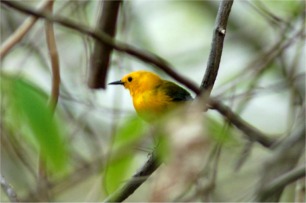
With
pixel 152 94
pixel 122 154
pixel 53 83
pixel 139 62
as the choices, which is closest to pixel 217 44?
pixel 122 154

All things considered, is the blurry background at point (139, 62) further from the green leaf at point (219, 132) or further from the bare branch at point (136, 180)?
the green leaf at point (219, 132)

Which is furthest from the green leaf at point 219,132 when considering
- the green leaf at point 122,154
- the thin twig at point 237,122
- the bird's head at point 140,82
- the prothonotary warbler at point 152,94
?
the bird's head at point 140,82

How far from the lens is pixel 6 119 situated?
7.84 feet

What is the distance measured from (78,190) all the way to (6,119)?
3.14 ft

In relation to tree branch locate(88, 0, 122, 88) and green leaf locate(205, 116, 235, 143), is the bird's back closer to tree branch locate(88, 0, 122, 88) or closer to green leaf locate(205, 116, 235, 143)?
tree branch locate(88, 0, 122, 88)

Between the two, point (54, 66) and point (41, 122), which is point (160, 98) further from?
point (41, 122)

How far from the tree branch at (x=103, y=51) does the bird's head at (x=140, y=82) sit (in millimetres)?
99

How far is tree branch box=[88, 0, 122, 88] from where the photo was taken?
88.2 inches

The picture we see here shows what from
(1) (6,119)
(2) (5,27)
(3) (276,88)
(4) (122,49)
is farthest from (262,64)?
(2) (5,27)

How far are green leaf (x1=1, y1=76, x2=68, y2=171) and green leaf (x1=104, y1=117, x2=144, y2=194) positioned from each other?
19cm

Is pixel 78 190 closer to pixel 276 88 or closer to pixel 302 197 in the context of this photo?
pixel 276 88

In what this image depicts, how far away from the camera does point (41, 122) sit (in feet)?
4.04

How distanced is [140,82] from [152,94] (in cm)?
19

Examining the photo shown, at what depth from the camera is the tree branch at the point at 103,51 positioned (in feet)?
7.35
